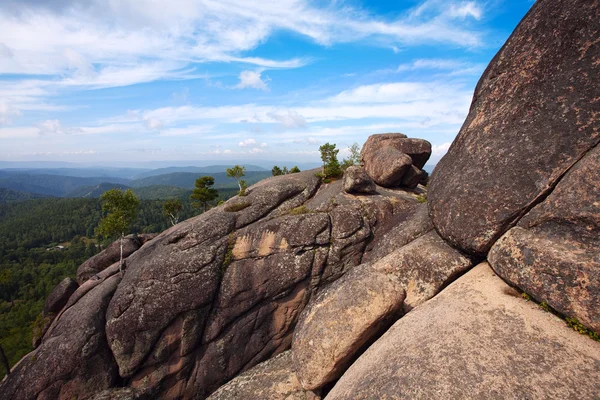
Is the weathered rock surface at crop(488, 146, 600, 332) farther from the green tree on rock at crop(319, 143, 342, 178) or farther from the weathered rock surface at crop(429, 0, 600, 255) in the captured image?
the green tree on rock at crop(319, 143, 342, 178)

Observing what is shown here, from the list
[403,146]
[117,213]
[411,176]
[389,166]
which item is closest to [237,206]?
[117,213]

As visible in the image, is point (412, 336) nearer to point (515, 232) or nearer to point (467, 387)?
point (467, 387)

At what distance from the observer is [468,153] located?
12.8 metres

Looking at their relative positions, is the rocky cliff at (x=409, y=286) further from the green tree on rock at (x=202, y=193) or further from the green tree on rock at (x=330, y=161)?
the green tree on rock at (x=202, y=193)

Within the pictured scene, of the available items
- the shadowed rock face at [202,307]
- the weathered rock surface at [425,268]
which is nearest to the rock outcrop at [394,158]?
the shadowed rock face at [202,307]

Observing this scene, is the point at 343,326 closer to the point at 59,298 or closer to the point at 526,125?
the point at 526,125

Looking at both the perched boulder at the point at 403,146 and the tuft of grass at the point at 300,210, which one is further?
the perched boulder at the point at 403,146

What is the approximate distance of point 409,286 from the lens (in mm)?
13219

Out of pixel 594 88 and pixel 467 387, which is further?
pixel 594 88

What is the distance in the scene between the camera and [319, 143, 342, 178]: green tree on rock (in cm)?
3027

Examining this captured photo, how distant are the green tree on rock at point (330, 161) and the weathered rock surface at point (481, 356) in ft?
67.7

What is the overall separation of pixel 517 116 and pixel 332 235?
A: 46.4ft

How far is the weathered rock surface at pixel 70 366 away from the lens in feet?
64.3

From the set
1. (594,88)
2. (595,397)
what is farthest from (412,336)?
(594,88)
